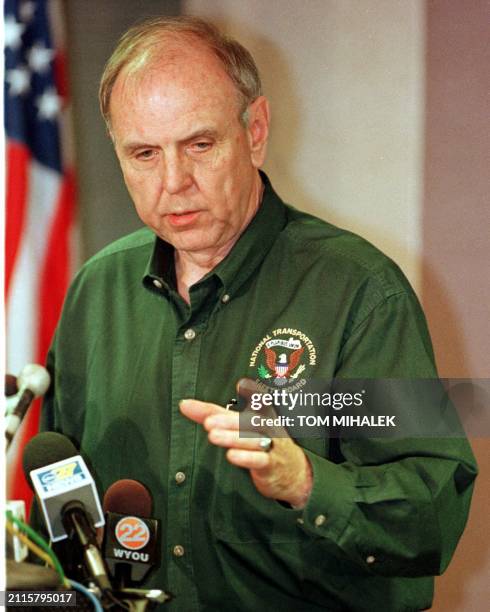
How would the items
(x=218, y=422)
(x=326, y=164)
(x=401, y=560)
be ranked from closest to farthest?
(x=218, y=422)
(x=401, y=560)
(x=326, y=164)

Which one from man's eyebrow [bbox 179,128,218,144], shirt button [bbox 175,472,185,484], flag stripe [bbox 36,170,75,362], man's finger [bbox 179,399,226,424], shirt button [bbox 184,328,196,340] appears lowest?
shirt button [bbox 175,472,185,484]

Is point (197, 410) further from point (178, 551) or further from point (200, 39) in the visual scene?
point (200, 39)

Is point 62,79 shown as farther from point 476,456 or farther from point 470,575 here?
point 470,575

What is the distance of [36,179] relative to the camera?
6.77 ft

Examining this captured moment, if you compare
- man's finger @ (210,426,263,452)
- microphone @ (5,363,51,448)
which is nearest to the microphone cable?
microphone @ (5,363,51,448)

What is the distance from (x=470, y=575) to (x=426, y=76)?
103 cm

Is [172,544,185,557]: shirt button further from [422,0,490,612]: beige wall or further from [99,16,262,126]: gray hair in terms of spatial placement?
[99,16,262,126]: gray hair

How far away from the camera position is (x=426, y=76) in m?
1.88

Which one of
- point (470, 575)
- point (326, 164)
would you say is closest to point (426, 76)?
point (326, 164)

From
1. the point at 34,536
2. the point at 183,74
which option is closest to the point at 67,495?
the point at 34,536

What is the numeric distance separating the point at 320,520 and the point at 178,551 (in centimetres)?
36

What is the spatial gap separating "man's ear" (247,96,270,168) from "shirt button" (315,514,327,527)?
0.73 metres

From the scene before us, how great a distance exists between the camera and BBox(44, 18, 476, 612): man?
5.62ft

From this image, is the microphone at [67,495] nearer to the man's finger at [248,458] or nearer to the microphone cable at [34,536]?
the microphone cable at [34,536]
